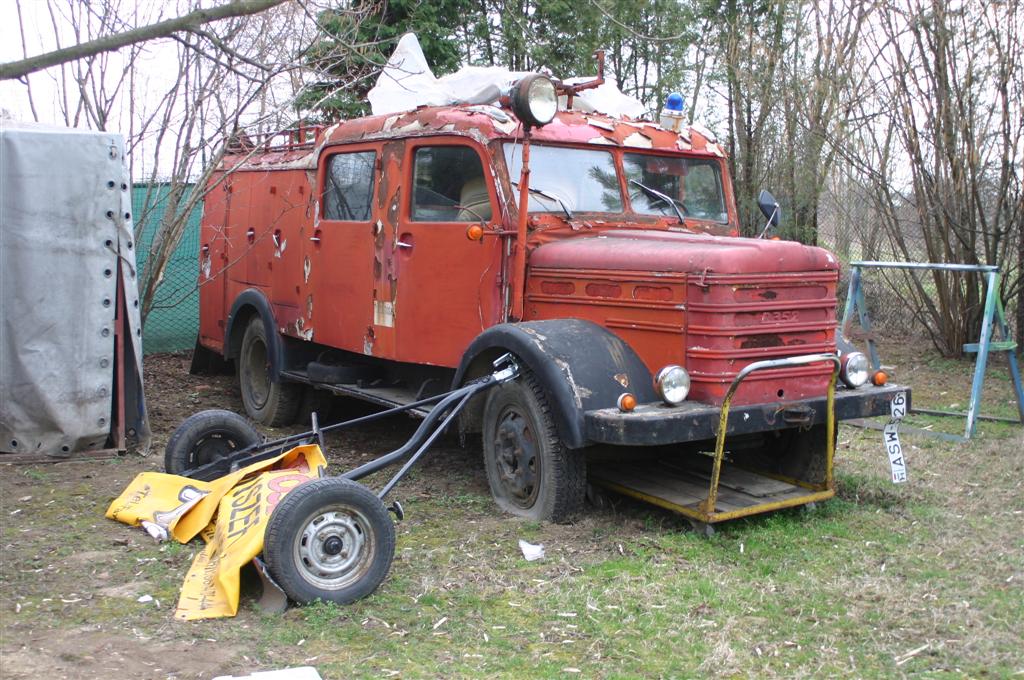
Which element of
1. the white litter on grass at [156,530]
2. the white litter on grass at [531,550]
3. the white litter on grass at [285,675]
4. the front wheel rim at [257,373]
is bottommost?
the white litter on grass at [285,675]

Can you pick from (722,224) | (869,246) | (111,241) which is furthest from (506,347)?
(869,246)

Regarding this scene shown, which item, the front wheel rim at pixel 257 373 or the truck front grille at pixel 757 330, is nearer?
the truck front grille at pixel 757 330

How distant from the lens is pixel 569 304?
579cm

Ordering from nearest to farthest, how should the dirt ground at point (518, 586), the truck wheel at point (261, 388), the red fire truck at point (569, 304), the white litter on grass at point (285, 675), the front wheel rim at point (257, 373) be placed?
the white litter on grass at point (285, 675) → the dirt ground at point (518, 586) → the red fire truck at point (569, 304) → the truck wheel at point (261, 388) → the front wheel rim at point (257, 373)

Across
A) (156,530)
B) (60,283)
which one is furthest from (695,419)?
(60,283)

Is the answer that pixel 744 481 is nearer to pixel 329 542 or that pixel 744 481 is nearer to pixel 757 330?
pixel 757 330

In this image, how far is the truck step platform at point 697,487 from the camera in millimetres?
5234

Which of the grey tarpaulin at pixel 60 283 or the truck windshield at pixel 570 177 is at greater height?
the truck windshield at pixel 570 177

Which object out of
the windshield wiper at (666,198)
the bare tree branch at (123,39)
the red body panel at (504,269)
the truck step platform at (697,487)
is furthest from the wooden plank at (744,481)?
the bare tree branch at (123,39)

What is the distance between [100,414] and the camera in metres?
6.93

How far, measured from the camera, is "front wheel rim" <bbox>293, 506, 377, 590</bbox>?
445 cm

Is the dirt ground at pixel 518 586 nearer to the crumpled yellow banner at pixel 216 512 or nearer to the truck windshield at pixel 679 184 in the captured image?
the crumpled yellow banner at pixel 216 512

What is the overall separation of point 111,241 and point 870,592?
203 inches

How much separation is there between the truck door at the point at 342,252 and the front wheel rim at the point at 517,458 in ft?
5.69
